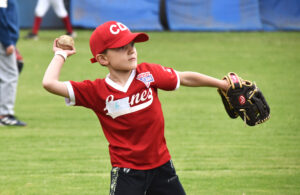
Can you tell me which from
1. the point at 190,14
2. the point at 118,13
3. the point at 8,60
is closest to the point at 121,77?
the point at 8,60

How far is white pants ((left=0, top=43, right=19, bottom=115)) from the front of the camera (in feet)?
25.6

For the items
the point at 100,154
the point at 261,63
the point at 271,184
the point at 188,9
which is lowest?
the point at 188,9

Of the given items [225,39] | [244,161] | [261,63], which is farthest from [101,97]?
[225,39]

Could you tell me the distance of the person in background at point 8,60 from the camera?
7.58 m

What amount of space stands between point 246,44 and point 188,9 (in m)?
3.22

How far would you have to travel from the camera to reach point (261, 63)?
12516mm

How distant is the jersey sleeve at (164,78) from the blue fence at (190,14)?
1332 centimetres

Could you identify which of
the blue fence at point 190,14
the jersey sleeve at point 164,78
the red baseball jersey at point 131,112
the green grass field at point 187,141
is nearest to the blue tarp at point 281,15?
the blue fence at point 190,14

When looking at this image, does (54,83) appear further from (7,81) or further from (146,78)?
(7,81)

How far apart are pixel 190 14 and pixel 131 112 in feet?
46.9

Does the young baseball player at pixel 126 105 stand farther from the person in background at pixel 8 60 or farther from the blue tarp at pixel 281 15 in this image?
the blue tarp at pixel 281 15

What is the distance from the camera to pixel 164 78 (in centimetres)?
383

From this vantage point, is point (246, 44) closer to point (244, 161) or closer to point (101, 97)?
point (244, 161)

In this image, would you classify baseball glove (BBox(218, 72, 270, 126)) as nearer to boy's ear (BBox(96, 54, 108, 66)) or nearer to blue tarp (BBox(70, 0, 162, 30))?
boy's ear (BBox(96, 54, 108, 66))
